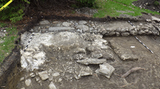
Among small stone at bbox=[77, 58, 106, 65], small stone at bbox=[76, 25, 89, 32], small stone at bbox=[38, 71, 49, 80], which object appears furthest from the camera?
small stone at bbox=[76, 25, 89, 32]

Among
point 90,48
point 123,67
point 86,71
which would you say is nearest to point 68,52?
point 90,48

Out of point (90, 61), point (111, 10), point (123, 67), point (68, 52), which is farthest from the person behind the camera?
point (111, 10)

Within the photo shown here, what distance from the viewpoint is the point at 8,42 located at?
495 cm

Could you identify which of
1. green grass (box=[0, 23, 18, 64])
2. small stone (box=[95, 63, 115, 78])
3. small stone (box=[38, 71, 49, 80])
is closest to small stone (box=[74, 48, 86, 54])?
small stone (box=[95, 63, 115, 78])

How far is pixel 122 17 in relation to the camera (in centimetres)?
773

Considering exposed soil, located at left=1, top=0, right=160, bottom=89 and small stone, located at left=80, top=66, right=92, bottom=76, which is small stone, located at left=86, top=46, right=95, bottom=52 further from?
exposed soil, located at left=1, top=0, right=160, bottom=89

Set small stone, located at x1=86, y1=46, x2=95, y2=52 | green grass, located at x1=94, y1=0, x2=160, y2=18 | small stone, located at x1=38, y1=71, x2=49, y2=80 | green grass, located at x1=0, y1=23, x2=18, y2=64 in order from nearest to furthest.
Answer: small stone, located at x1=38, y1=71, x2=49, y2=80 → green grass, located at x1=0, y1=23, x2=18, y2=64 → small stone, located at x1=86, y1=46, x2=95, y2=52 → green grass, located at x1=94, y1=0, x2=160, y2=18

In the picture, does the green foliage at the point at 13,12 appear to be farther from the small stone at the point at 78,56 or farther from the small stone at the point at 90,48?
the small stone at the point at 90,48

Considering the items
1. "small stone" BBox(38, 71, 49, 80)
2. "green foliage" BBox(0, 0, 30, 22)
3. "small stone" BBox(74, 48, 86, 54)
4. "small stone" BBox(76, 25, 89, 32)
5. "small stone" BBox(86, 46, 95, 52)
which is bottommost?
"small stone" BBox(38, 71, 49, 80)

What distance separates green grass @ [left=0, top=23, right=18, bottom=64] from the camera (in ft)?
14.5

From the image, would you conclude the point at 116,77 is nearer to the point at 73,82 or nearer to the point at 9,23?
the point at 73,82

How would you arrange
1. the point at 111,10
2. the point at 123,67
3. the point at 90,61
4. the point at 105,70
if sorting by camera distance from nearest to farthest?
the point at 105,70 → the point at 90,61 → the point at 123,67 → the point at 111,10

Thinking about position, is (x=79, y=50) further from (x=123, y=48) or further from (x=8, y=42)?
(x=8, y=42)

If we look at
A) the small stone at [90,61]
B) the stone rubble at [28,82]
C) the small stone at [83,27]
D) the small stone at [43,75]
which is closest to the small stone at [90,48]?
the small stone at [90,61]
